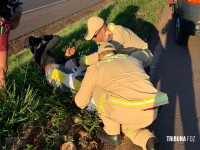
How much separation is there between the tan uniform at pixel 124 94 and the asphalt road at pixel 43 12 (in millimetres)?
8884

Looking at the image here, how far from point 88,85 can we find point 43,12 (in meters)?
13.7

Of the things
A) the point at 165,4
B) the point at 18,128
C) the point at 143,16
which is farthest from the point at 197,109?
the point at 165,4

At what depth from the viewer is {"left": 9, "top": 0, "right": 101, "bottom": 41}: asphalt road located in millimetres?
14734

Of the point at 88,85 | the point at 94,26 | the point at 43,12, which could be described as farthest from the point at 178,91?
the point at 43,12

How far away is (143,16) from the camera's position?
35.5ft

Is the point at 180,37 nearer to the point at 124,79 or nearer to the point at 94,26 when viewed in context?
the point at 94,26

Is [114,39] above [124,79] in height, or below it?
below

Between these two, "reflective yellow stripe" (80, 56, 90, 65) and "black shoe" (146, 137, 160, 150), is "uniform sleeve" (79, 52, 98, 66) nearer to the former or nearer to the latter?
"reflective yellow stripe" (80, 56, 90, 65)

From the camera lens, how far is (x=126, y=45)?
606cm

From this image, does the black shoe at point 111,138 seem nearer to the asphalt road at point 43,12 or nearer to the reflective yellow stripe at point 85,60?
the reflective yellow stripe at point 85,60

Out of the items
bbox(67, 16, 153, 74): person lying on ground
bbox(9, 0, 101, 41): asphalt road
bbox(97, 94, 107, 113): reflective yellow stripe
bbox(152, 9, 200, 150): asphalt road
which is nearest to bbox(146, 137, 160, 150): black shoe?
bbox(152, 9, 200, 150): asphalt road

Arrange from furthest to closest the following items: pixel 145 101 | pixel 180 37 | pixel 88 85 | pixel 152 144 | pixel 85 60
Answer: pixel 180 37 → pixel 85 60 → pixel 88 85 → pixel 152 144 → pixel 145 101

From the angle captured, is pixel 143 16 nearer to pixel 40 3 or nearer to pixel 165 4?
pixel 165 4

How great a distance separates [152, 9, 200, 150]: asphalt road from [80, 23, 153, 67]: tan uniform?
70 centimetres
